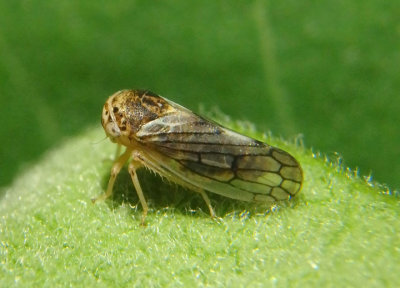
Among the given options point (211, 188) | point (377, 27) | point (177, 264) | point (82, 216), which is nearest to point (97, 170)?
point (82, 216)

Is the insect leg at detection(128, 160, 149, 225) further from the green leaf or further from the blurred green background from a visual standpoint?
the blurred green background

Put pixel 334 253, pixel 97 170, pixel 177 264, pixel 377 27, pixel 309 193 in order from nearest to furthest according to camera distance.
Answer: pixel 334 253 < pixel 177 264 < pixel 309 193 < pixel 97 170 < pixel 377 27

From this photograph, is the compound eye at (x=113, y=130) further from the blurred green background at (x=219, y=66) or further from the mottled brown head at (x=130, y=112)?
the blurred green background at (x=219, y=66)

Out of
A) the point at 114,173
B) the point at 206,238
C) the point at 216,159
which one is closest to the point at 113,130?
the point at 114,173

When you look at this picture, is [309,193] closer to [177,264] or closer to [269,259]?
[269,259]

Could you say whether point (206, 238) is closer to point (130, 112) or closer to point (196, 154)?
point (196, 154)

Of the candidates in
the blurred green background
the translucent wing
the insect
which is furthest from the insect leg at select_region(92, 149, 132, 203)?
the blurred green background

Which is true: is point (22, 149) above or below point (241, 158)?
below
